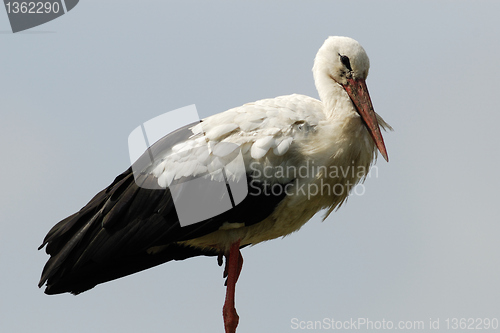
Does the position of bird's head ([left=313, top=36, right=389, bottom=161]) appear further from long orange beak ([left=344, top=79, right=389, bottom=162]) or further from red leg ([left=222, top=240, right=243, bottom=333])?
red leg ([left=222, top=240, right=243, bottom=333])

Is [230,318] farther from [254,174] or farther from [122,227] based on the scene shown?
[254,174]

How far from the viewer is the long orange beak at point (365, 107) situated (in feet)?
23.1

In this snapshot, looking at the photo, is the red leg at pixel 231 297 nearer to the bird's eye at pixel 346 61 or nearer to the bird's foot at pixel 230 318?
the bird's foot at pixel 230 318

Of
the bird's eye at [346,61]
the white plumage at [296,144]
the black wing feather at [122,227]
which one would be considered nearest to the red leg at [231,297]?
the white plumage at [296,144]

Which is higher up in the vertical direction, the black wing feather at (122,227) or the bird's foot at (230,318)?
the black wing feather at (122,227)

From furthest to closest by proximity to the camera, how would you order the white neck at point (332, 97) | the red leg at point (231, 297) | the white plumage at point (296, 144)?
the red leg at point (231, 297), the white neck at point (332, 97), the white plumage at point (296, 144)

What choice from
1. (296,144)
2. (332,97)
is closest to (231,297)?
(296,144)

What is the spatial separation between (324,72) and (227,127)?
3.61 ft

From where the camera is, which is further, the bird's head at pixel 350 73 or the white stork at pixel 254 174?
the bird's head at pixel 350 73

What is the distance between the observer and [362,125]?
23.5 ft

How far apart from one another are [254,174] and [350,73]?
1306mm

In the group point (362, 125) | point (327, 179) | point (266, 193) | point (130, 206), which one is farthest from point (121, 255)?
point (362, 125)

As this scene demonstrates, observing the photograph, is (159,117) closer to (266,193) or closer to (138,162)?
(138,162)

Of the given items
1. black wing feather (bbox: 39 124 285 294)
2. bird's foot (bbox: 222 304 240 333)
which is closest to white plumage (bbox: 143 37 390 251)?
black wing feather (bbox: 39 124 285 294)
